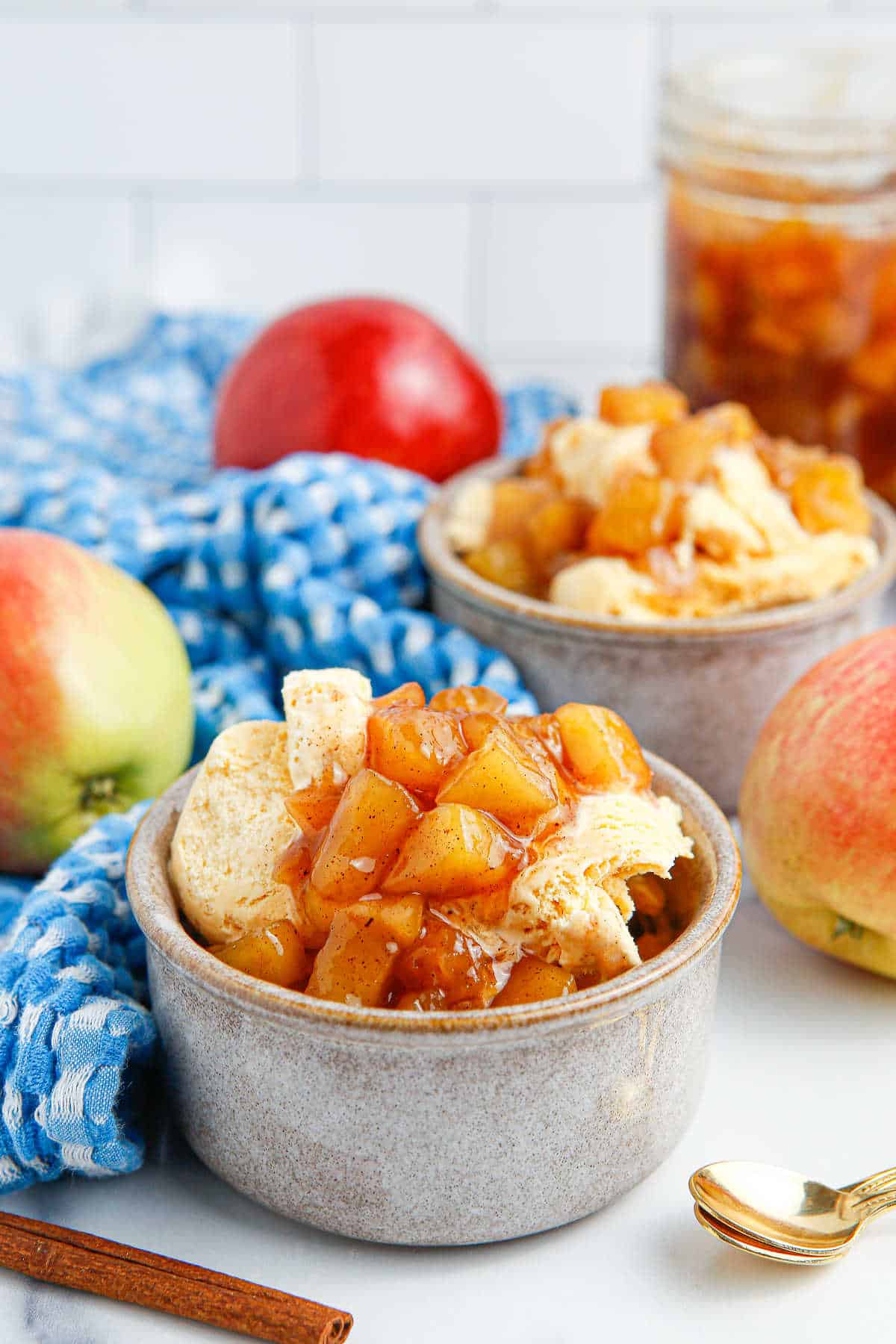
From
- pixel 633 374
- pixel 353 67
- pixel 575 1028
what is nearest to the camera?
pixel 575 1028

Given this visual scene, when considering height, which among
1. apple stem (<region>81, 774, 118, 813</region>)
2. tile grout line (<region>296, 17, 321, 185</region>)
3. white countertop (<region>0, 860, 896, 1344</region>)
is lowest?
white countertop (<region>0, 860, 896, 1344</region>)

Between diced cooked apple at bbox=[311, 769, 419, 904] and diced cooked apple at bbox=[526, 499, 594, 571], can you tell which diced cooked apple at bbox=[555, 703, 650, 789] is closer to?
diced cooked apple at bbox=[311, 769, 419, 904]

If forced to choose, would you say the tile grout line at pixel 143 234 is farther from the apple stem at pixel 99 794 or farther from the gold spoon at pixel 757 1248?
the gold spoon at pixel 757 1248

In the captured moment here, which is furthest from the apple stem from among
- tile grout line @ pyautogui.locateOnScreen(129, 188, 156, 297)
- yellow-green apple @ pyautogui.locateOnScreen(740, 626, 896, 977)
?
tile grout line @ pyautogui.locateOnScreen(129, 188, 156, 297)

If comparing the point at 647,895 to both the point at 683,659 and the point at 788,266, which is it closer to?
the point at 683,659

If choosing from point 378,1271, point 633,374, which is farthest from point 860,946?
point 633,374

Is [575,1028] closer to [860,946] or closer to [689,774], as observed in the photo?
[860,946]

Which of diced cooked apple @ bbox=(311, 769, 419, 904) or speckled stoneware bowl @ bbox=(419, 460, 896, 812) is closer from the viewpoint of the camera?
diced cooked apple @ bbox=(311, 769, 419, 904)

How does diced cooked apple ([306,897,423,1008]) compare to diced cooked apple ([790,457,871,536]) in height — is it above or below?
below
